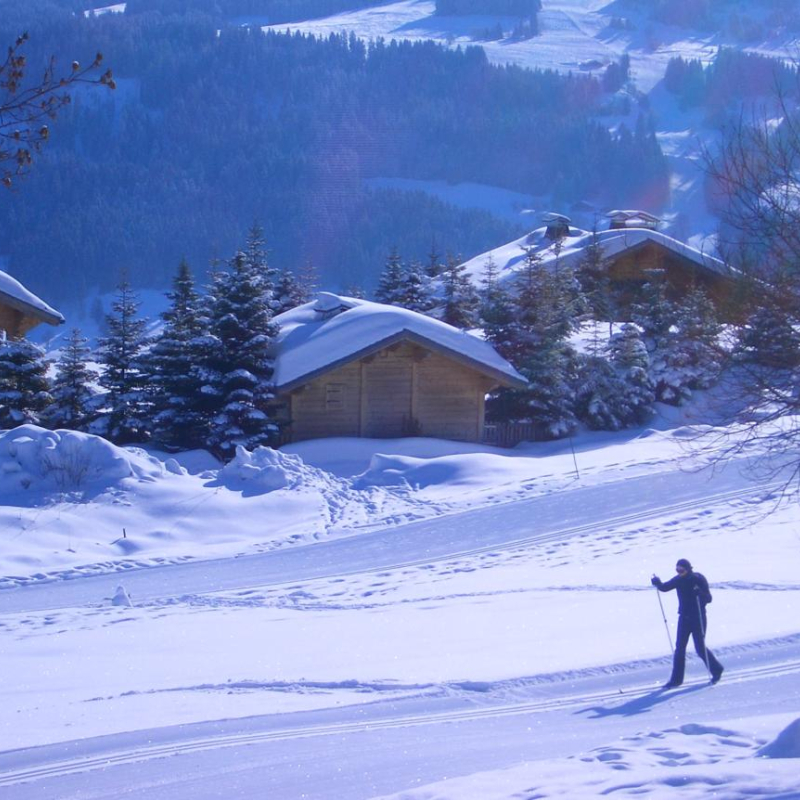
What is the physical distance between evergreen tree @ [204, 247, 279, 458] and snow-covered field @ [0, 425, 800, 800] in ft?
10.7

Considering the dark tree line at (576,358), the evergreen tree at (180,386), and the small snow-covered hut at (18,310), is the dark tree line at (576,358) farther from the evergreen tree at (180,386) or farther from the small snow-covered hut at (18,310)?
the small snow-covered hut at (18,310)

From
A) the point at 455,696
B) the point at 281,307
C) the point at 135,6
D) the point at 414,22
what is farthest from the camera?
the point at 414,22

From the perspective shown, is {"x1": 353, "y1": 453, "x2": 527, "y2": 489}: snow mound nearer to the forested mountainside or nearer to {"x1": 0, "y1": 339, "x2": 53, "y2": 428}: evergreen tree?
{"x1": 0, "y1": 339, "x2": 53, "y2": 428}: evergreen tree

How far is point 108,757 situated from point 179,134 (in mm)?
120392

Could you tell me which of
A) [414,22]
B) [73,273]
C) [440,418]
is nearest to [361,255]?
[73,273]

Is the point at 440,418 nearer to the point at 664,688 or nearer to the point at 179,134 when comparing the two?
the point at 664,688

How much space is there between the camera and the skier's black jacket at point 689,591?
11.0 m

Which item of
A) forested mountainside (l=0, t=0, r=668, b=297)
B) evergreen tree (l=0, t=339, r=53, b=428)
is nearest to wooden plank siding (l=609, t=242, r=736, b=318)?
evergreen tree (l=0, t=339, r=53, b=428)

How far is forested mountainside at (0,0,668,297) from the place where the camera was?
324ft

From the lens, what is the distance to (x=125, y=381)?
3120cm

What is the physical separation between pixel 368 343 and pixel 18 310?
989cm

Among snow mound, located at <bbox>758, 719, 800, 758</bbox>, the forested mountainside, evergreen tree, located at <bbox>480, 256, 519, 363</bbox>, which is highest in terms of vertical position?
the forested mountainside

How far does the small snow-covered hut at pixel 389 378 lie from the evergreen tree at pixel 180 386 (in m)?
2.20

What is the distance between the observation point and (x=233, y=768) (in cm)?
830
